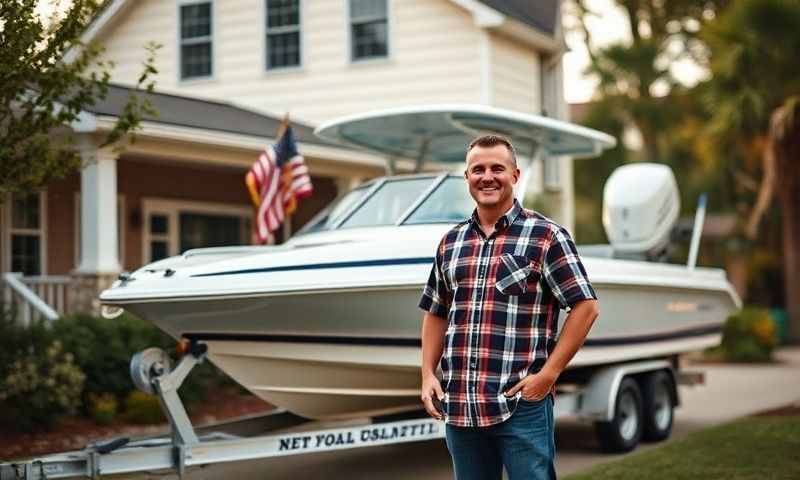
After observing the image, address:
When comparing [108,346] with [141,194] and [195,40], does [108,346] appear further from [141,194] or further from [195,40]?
[195,40]

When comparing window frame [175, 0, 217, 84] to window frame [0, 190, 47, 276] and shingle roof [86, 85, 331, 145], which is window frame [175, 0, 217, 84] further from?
window frame [0, 190, 47, 276]

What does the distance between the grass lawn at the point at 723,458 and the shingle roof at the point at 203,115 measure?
6.81m

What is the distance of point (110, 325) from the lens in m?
11.5

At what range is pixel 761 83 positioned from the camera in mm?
21156

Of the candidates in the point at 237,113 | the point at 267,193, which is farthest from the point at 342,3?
the point at 267,193

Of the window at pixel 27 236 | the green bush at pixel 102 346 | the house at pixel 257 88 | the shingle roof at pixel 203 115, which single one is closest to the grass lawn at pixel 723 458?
the green bush at pixel 102 346

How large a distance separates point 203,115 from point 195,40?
4.86m

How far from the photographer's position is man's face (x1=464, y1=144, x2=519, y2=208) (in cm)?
440

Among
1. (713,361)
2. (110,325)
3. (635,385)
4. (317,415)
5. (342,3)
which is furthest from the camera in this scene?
(713,361)

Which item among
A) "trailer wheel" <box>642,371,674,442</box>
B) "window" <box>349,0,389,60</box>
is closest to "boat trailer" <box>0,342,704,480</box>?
"trailer wheel" <box>642,371,674,442</box>

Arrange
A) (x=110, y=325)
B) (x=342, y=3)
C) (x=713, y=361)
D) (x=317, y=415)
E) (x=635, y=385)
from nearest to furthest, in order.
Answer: (x=317, y=415)
(x=635, y=385)
(x=110, y=325)
(x=342, y=3)
(x=713, y=361)

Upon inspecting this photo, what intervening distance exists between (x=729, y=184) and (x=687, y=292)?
16.4 metres

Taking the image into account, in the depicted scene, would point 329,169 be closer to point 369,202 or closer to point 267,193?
point 267,193

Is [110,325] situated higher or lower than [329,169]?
lower
